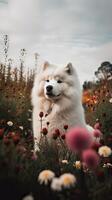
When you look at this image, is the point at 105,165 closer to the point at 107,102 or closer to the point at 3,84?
the point at 107,102

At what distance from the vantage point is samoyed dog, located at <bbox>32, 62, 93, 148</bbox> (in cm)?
739

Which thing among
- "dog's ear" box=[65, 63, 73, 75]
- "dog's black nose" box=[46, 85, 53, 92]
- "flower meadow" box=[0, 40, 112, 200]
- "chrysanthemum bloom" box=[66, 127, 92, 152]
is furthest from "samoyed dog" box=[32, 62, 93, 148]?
"chrysanthemum bloom" box=[66, 127, 92, 152]

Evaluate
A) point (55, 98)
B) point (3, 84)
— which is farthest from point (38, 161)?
point (3, 84)

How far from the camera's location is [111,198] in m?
3.07

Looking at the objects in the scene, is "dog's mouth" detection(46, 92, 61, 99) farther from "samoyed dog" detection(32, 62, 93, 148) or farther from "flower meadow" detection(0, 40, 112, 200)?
"flower meadow" detection(0, 40, 112, 200)

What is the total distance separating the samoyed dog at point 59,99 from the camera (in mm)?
7387

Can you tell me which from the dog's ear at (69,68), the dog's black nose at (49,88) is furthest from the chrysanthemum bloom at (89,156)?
the dog's ear at (69,68)

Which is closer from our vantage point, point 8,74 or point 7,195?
point 7,195

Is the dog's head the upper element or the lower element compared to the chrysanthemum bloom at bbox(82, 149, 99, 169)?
upper

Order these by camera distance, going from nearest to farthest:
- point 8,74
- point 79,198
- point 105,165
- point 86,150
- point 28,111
→ point 86,150, point 79,198, point 105,165, point 28,111, point 8,74

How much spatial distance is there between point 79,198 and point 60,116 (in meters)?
4.65

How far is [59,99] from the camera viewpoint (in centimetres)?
754

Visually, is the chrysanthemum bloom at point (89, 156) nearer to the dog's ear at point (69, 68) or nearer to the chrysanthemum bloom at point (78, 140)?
the chrysanthemum bloom at point (78, 140)

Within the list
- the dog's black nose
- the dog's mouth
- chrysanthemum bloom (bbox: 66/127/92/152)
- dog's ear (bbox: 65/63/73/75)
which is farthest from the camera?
dog's ear (bbox: 65/63/73/75)
